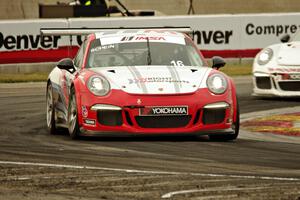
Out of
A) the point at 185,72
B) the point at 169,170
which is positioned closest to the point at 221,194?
the point at 169,170

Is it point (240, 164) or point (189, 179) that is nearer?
point (189, 179)

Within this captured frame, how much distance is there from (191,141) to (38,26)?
44.4 ft

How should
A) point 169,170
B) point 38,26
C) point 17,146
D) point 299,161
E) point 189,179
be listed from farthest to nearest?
point 38,26
point 17,146
point 299,161
point 169,170
point 189,179

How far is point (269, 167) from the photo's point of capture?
1035 cm

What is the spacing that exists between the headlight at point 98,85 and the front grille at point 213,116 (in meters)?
1.05

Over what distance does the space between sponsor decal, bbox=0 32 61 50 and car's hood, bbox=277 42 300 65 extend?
715 centimetres

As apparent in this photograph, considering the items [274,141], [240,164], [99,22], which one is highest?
[240,164]

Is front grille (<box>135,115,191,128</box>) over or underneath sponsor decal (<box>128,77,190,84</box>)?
underneath

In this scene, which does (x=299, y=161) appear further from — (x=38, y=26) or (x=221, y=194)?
(x=38, y=26)

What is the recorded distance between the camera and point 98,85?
13055 mm

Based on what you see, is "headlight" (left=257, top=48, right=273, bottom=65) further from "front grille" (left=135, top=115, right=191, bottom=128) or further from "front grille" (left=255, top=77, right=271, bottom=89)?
"front grille" (left=135, top=115, right=191, bottom=128)

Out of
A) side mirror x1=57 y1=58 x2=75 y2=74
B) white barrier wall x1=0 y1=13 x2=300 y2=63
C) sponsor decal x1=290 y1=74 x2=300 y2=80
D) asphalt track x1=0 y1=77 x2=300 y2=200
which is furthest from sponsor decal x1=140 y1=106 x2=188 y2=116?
white barrier wall x1=0 y1=13 x2=300 y2=63

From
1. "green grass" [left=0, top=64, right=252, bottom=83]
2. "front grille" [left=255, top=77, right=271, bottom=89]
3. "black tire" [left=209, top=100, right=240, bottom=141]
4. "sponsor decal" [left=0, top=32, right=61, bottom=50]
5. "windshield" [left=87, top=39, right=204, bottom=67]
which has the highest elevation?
"windshield" [left=87, top=39, right=204, bottom=67]

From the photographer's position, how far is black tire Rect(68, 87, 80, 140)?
43.2 feet
